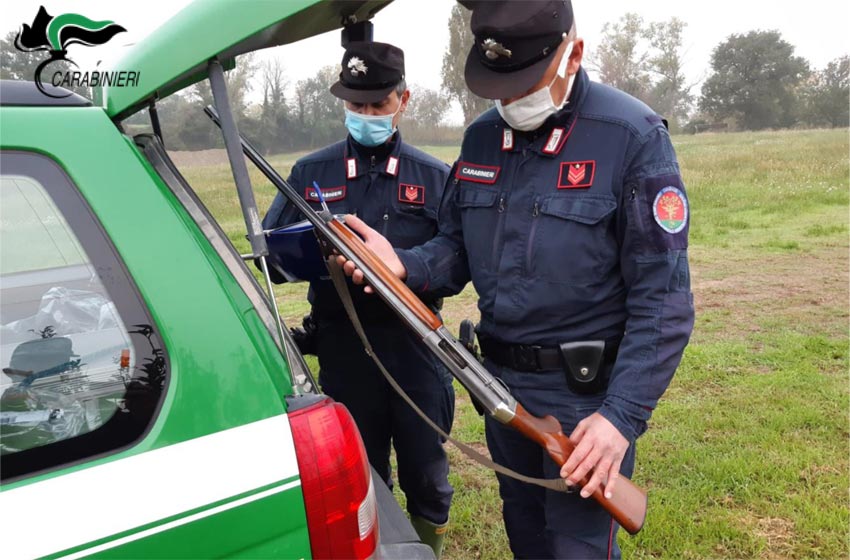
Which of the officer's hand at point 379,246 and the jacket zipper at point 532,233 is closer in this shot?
the jacket zipper at point 532,233

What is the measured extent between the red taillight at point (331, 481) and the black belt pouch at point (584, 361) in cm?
75

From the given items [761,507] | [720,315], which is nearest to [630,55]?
[720,315]

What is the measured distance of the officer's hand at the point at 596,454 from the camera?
1.64m

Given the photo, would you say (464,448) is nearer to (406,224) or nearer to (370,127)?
(406,224)

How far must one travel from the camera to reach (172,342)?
1.19 metres

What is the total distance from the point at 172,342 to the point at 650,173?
1.20 metres

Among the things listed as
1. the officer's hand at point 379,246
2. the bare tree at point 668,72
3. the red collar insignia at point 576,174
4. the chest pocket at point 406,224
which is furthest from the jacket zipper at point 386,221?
the bare tree at point 668,72

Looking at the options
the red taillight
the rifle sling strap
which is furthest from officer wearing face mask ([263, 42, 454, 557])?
the red taillight

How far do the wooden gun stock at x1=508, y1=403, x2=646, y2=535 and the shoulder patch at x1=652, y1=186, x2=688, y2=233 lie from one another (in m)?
0.58

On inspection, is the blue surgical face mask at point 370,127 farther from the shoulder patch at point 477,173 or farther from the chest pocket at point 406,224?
the shoulder patch at point 477,173

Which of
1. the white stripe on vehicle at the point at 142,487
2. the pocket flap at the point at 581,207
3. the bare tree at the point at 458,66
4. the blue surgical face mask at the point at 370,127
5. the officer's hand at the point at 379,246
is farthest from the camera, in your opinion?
the bare tree at the point at 458,66

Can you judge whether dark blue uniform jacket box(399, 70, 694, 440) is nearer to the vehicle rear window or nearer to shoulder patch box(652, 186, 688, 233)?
shoulder patch box(652, 186, 688, 233)

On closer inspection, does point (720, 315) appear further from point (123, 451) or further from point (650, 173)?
point (123, 451)

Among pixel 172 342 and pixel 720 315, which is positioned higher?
pixel 172 342
